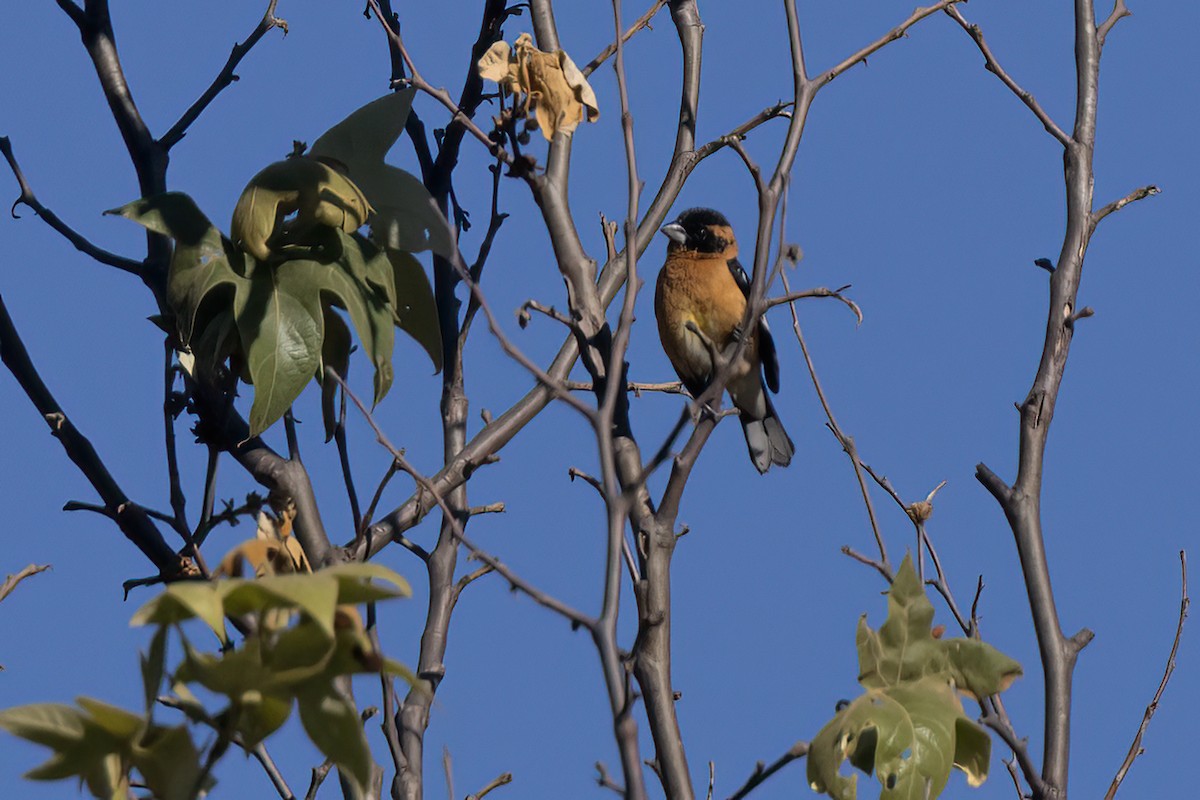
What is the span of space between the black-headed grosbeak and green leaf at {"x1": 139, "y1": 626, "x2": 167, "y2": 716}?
4.84 metres

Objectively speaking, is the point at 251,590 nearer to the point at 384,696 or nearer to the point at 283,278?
the point at 283,278

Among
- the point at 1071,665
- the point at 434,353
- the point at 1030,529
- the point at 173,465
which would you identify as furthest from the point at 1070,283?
the point at 173,465

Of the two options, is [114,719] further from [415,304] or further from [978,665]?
[415,304]

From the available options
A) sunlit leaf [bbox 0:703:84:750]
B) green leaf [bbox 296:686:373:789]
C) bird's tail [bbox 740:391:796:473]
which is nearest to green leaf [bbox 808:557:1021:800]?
green leaf [bbox 296:686:373:789]

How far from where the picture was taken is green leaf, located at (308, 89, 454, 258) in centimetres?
260

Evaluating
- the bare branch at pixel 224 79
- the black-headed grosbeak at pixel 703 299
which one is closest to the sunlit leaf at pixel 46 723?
the bare branch at pixel 224 79

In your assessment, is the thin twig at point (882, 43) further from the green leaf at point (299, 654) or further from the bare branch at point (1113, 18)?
the green leaf at point (299, 654)

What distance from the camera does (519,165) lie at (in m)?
2.20

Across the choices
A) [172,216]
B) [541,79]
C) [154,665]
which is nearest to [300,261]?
[172,216]

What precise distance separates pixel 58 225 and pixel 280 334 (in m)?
1.05

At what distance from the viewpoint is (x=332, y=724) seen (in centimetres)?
131

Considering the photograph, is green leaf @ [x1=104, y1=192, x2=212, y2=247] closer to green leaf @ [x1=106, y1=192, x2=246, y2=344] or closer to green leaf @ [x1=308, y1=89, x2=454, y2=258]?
green leaf @ [x1=106, y1=192, x2=246, y2=344]

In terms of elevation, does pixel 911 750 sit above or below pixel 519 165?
below

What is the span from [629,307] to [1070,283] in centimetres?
145
